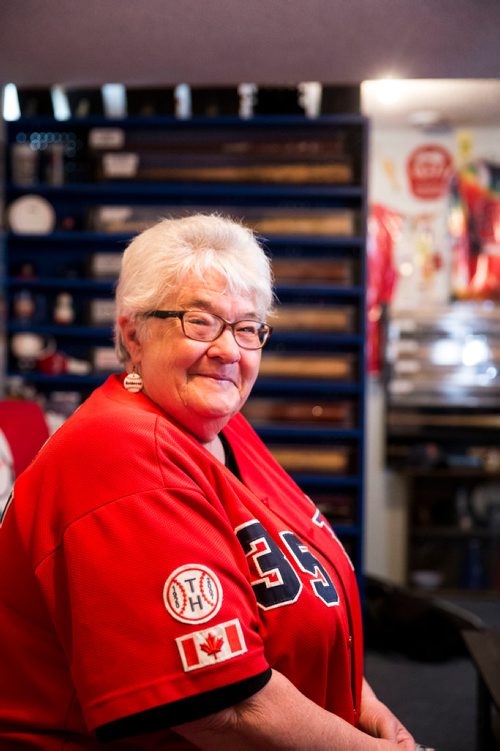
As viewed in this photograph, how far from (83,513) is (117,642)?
172 mm

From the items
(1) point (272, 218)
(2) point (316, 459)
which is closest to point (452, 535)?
(2) point (316, 459)

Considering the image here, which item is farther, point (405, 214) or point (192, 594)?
point (405, 214)

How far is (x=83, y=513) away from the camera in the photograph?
1.00m

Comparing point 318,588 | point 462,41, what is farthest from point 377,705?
point 462,41

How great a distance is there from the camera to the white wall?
4.80 metres

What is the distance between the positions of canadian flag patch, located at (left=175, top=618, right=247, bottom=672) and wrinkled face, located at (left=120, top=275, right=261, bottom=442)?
370mm

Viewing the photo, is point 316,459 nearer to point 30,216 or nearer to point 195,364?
point 30,216

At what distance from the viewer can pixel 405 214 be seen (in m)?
4.84

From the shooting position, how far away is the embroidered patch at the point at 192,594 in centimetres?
96

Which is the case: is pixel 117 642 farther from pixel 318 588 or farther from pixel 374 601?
pixel 374 601

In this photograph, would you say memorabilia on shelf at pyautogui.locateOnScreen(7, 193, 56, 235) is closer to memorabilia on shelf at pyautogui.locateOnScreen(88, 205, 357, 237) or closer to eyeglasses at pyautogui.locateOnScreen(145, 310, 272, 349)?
memorabilia on shelf at pyautogui.locateOnScreen(88, 205, 357, 237)

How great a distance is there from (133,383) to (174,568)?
386 mm

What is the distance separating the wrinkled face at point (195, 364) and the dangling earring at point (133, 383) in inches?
0.4

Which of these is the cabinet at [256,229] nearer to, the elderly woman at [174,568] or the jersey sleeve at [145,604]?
the elderly woman at [174,568]
